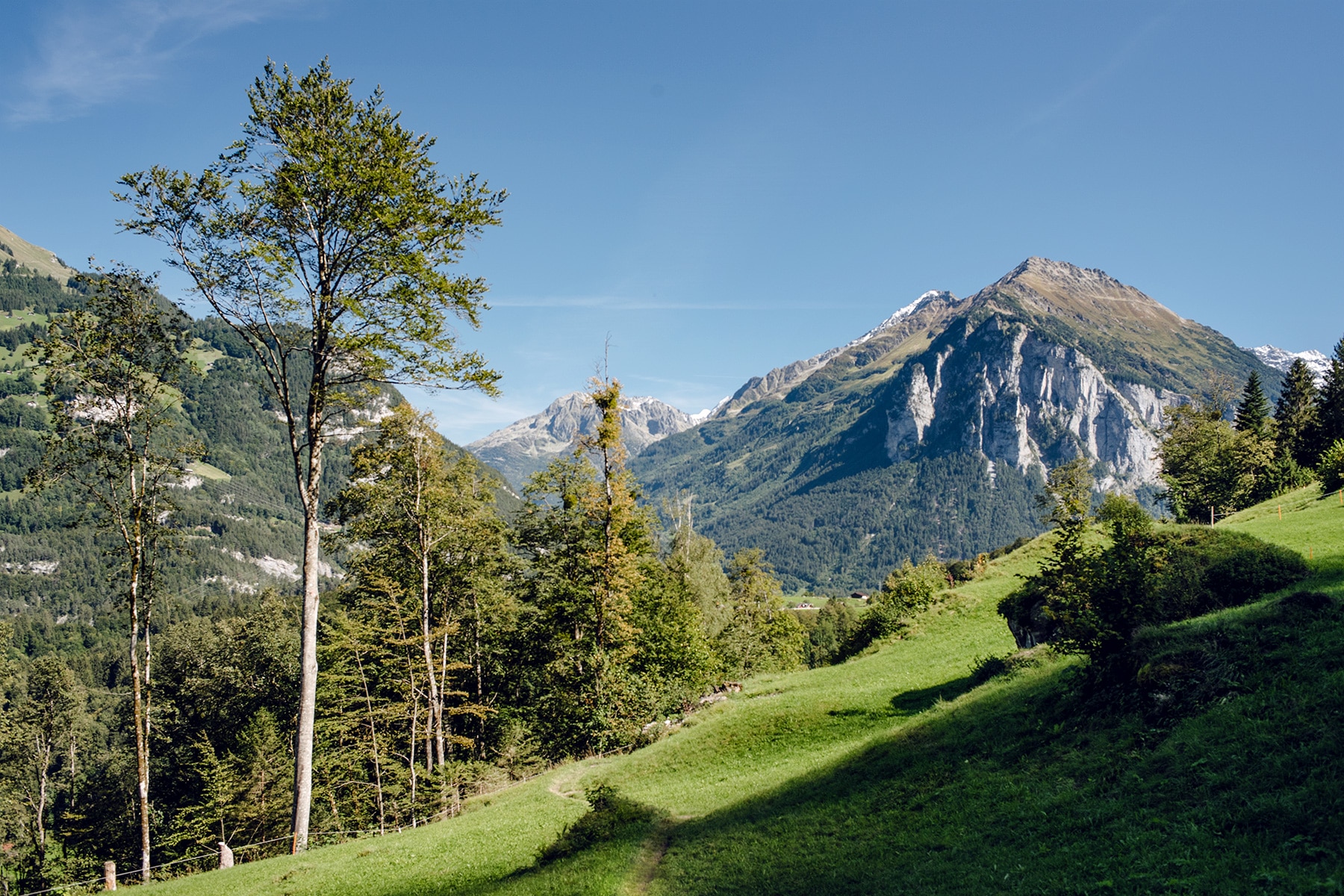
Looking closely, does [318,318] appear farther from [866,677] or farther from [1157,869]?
[866,677]

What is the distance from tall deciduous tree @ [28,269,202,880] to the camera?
1989cm

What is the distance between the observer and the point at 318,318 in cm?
1648

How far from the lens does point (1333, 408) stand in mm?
53375

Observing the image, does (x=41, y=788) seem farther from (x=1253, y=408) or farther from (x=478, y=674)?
(x=1253, y=408)

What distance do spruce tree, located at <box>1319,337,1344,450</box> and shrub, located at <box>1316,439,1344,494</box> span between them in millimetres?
20802

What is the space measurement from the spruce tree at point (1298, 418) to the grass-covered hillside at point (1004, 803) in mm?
46851

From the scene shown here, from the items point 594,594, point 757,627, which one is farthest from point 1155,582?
point 757,627

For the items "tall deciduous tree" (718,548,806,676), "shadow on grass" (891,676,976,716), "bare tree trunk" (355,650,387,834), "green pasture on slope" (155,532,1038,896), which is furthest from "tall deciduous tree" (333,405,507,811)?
"tall deciduous tree" (718,548,806,676)

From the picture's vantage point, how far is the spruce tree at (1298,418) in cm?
5697

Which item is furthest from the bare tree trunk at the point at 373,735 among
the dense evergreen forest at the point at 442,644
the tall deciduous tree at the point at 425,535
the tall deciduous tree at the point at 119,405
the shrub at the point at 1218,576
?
the shrub at the point at 1218,576

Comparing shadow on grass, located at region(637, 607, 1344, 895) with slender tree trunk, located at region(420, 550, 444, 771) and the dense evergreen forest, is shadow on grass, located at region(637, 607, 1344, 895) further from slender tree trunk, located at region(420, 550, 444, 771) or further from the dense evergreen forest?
slender tree trunk, located at region(420, 550, 444, 771)

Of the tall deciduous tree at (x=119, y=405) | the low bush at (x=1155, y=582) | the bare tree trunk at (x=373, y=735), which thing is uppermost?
the tall deciduous tree at (x=119, y=405)

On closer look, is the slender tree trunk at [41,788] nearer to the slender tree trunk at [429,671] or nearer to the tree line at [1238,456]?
the slender tree trunk at [429,671]

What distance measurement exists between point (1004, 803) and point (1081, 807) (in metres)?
1.57
